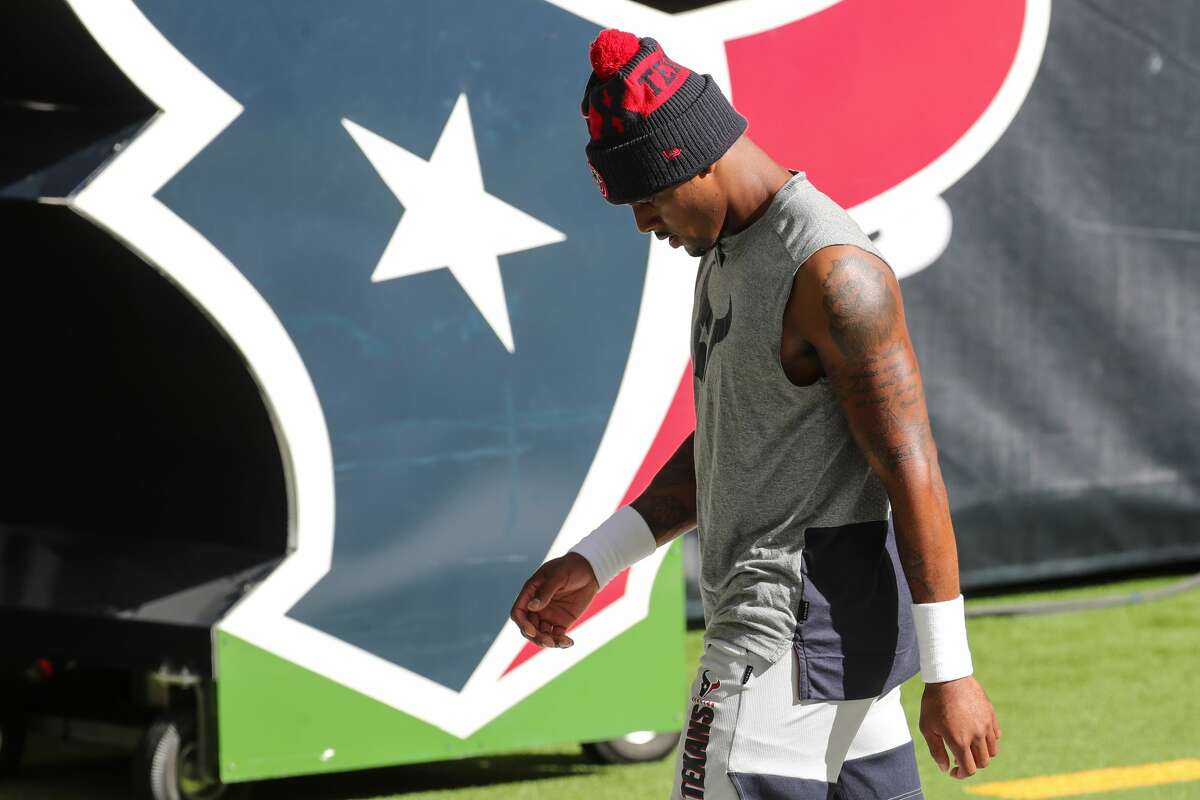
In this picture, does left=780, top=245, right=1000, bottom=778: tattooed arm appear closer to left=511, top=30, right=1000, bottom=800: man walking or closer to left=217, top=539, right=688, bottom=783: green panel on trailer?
left=511, top=30, right=1000, bottom=800: man walking

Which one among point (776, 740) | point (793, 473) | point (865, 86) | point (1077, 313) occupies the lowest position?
point (776, 740)

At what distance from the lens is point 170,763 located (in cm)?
Result: 419

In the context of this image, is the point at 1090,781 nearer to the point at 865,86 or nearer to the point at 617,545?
the point at 865,86

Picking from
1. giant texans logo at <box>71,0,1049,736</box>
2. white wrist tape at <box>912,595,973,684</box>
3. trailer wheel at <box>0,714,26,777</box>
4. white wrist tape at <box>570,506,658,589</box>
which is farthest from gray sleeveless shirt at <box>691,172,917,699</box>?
trailer wheel at <box>0,714,26,777</box>

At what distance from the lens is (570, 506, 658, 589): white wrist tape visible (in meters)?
2.62

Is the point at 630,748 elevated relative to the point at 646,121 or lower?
lower

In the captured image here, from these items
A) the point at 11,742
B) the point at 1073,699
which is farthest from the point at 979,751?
the point at 1073,699

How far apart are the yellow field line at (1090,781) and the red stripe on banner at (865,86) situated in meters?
1.56

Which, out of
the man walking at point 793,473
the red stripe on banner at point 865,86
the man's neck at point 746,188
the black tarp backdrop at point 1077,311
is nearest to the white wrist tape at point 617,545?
the man walking at point 793,473

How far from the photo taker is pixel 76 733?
15.0ft

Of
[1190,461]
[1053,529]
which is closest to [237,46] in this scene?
[1053,529]

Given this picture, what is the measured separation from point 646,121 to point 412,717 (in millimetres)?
2336

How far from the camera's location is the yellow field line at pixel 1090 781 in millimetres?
4465

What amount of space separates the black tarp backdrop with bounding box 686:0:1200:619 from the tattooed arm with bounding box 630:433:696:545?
Answer: 3.87 meters
